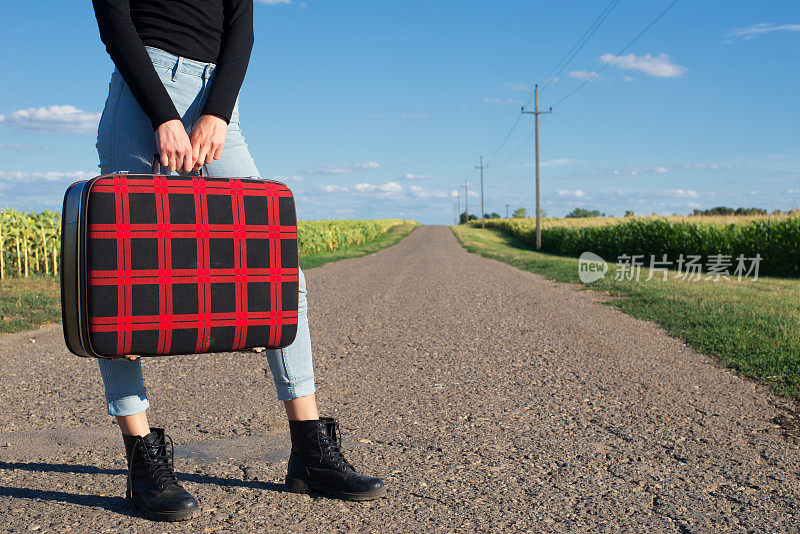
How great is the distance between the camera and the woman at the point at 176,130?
1960 mm

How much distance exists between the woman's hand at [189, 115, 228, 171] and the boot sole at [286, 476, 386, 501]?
3.97 feet

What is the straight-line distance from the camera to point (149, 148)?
2092 mm

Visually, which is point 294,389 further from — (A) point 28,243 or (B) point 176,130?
(A) point 28,243

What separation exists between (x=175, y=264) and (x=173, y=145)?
0.42 meters

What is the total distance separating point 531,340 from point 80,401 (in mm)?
3783

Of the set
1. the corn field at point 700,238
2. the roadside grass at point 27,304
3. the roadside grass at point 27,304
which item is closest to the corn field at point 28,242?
the roadside grass at point 27,304

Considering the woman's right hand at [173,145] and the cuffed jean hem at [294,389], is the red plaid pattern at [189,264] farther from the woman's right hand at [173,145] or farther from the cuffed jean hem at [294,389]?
the cuffed jean hem at [294,389]

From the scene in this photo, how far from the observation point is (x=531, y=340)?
228 inches

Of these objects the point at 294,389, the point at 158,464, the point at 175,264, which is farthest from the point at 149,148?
the point at 158,464

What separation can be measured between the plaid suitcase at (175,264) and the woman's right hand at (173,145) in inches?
7.2

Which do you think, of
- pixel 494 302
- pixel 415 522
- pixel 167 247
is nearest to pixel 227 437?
pixel 415 522

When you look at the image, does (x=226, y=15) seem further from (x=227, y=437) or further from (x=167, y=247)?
(x=227, y=437)

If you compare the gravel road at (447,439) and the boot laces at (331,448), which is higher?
the boot laces at (331,448)

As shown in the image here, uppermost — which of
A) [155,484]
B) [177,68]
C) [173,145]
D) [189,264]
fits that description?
[177,68]
